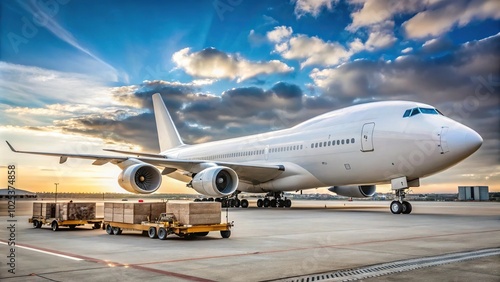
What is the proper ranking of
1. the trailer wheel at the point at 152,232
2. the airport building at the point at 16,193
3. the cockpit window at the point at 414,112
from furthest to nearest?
1. the cockpit window at the point at 414,112
2. the trailer wheel at the point at 152,232
3. the airport building at the point at 16,193

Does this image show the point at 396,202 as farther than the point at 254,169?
No

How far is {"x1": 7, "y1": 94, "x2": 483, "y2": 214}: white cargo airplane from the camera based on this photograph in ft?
59.0

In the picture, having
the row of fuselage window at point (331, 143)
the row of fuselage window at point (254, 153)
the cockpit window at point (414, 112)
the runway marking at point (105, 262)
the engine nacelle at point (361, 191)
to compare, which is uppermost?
the cockpit window at point (414, 112)

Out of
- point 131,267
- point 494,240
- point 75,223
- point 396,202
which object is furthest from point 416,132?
point 131,267

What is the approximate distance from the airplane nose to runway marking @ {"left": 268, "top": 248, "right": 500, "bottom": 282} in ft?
32.7

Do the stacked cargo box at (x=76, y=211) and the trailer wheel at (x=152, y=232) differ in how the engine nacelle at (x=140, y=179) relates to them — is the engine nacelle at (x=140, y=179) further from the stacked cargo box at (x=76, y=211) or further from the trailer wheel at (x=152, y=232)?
the trailer wheel at (x=152, y=232)

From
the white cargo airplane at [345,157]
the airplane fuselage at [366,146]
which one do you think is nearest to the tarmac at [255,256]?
the airplane fuselage at [366,146]

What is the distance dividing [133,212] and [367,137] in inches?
467

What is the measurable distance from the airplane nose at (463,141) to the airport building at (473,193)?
3684cm

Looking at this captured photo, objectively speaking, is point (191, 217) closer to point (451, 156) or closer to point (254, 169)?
point (451, 156)

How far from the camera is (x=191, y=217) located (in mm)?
10617

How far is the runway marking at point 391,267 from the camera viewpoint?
5754 mm

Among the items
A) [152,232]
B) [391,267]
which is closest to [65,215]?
[152,232]

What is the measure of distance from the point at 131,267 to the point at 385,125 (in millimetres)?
15091
